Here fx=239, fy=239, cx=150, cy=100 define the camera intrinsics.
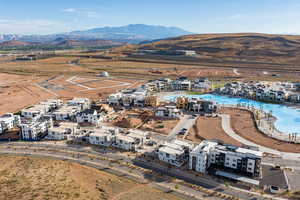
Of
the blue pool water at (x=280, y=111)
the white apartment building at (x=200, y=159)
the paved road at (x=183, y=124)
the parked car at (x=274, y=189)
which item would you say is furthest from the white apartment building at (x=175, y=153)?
the blue pool water at (x=280, y=111)

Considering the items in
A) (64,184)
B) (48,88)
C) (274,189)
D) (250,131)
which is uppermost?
(48,88)

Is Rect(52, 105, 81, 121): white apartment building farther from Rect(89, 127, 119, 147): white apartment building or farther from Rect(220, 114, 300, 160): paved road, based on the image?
Rect(220, 114, 300, 160): paved road

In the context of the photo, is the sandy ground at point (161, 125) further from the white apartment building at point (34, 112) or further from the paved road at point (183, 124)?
the white apartment building at point (34, 112)

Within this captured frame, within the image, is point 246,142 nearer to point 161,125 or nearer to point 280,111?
point 161,125

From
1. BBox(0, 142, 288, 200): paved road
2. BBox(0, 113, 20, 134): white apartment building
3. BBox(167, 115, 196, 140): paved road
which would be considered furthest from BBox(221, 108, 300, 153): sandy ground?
BBox(0, 113, 20, 134): white apartment building

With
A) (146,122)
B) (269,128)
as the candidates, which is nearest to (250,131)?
(269,128)

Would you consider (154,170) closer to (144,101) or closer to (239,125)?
(239,125)
